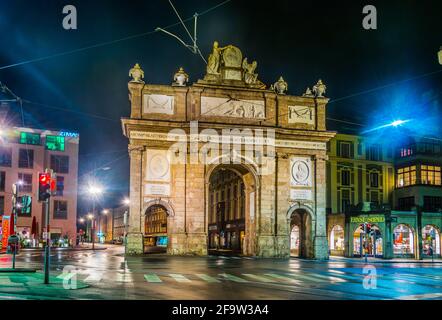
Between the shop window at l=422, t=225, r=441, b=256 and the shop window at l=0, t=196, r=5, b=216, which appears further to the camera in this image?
the shop window at l=0, t=196, r=5, b=216

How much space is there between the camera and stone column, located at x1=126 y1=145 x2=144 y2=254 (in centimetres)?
4416

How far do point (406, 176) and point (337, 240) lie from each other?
10.8 meters

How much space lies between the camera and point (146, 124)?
1794 inches

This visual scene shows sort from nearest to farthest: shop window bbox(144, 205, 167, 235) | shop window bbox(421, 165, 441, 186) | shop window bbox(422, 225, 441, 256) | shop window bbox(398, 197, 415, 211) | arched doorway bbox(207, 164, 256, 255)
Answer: arched doorway bbox(207, 164, 256, 255), shop window bbox(422, 225, 441, 256), shop window bbox(421, 165, 441, 186), shop window bbox(398, 197, 415, 211), shop window bbox(144, 205, 167, 235)

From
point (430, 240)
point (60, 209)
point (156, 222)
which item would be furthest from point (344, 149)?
point (156, 222)

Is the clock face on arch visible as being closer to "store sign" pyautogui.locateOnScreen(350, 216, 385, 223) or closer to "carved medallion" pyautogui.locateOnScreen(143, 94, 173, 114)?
"carved medallion" pyautogui.locateOnScreen(143, 94, 173, 114)

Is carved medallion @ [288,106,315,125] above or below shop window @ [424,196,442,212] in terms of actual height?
above

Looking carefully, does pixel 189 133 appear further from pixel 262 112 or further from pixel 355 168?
pixel 355 168

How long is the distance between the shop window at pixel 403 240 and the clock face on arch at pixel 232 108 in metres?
17.3

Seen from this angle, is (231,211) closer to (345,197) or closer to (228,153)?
(345,197)

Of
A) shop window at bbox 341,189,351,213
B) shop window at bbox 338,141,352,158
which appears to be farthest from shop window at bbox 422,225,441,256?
shop window at bbox 338,141,352,158

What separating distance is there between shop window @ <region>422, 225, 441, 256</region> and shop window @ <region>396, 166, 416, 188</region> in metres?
6.24
